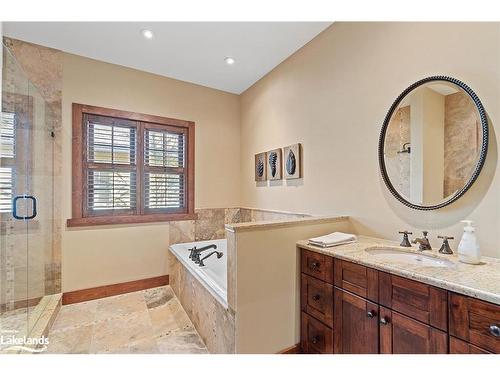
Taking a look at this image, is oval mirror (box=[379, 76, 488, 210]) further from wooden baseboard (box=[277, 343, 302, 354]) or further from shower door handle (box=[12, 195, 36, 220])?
shower door handle (box=[12, 195, 36, 220])

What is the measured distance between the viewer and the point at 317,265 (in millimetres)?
1598

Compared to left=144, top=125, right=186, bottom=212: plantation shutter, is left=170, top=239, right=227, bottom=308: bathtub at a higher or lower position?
lower

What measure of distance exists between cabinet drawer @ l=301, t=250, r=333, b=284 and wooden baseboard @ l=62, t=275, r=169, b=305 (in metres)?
2.19

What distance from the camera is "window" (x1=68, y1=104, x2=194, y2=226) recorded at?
2646 mm

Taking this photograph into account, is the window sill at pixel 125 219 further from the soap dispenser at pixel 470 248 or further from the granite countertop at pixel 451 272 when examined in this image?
the soap dispenser at pixel 470 248

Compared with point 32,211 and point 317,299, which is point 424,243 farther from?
point 32,211

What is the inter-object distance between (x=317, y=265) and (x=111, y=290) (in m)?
2.52

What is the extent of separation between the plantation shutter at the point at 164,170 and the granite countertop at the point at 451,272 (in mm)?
2318

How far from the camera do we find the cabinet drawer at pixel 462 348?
→ 2.97 feet

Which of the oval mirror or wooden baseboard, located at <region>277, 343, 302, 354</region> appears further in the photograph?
wooden baseboard, located at <region>277, 343, 302, 354</region>

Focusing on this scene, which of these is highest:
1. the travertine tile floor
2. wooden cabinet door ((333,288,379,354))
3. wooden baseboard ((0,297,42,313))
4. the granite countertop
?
the granite countertop

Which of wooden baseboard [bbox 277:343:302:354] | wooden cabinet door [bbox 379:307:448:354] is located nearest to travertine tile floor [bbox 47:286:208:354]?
wooden baseboard [bbox 277:343:302:354]

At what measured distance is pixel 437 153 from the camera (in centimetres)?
148

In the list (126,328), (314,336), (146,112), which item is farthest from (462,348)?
(146,112)
